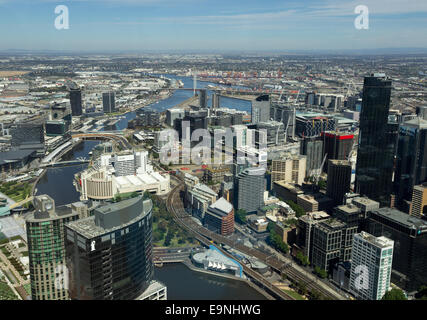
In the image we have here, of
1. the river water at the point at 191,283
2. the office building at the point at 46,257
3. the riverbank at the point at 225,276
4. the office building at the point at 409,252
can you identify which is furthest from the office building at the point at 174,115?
the office building at the point at 46,257

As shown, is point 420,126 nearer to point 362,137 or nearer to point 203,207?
point 362,137

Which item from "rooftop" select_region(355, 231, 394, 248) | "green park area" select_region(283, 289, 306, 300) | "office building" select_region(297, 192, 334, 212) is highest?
"rooftop" select_region(355, 231, 394, 248)

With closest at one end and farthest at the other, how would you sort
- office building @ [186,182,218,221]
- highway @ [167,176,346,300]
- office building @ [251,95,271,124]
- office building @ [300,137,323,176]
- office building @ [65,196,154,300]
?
office building @ [65,196,154,300]
highway @ [167,176,346,300]
office building @ [186,182,218,221]
office building @ [300,137,323,176]
office building @ [251,95,271,124]

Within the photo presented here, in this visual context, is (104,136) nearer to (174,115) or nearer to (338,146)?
(174,115)

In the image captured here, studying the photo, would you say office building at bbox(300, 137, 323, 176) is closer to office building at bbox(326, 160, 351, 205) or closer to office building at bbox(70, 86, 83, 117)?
office building at bbox(326, 160, 351, 205)

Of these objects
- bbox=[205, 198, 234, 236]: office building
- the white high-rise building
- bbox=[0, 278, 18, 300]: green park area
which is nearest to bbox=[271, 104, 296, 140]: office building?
bbox=[205, 198, 234, 236]: office building

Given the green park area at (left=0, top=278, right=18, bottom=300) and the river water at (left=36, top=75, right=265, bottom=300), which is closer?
the green park area at (left=0, top=278, right=18, bottom=300)
